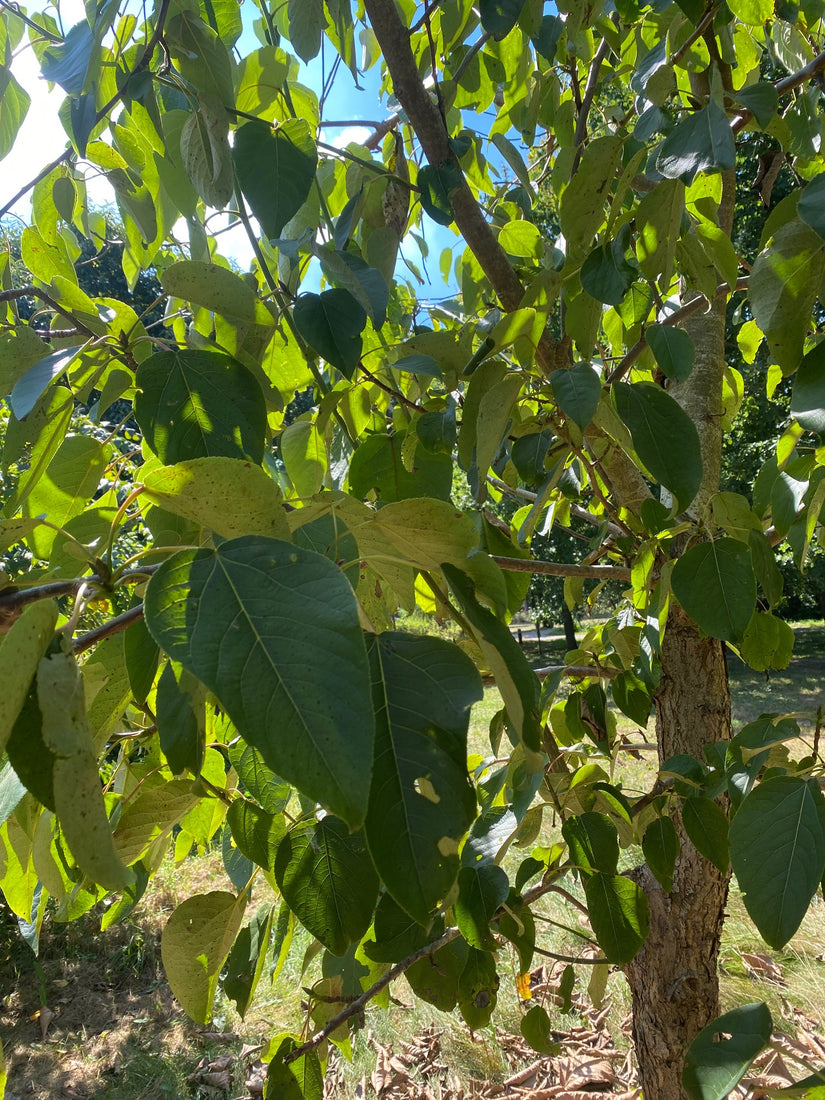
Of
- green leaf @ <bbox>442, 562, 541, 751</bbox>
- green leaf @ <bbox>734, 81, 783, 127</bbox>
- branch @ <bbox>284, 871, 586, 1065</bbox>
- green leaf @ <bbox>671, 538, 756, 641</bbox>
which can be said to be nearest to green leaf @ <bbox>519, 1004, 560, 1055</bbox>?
branch @ <bbox>284, 871, 586, 1065</bbox>

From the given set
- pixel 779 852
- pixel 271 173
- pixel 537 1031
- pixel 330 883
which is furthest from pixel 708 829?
pixel 271 173

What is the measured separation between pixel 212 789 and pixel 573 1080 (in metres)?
2.13

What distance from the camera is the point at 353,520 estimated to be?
558 mm

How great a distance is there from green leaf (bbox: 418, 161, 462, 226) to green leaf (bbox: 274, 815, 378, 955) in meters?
0.69

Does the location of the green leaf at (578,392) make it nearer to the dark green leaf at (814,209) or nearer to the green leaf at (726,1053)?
the dark green leaf at (814,209)

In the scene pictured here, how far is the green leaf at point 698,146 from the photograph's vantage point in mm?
627

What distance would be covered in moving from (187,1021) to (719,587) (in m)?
3.36

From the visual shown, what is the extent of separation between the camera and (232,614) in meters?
0.36

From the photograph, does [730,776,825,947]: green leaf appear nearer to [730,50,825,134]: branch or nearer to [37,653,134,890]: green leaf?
[37,653,134,890]: green leaf

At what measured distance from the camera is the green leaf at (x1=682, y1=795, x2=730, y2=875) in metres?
0.91

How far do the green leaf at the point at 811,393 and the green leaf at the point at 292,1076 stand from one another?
935 millimetres

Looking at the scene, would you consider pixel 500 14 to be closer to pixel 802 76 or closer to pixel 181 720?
pixel 802 76

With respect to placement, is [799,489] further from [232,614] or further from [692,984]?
[692,984]

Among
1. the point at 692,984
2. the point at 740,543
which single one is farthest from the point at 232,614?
the point at 692,984
